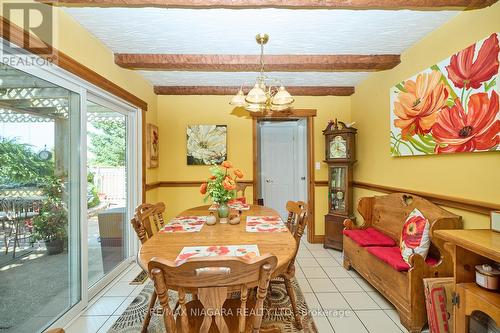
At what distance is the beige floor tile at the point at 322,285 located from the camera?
244 centimetres

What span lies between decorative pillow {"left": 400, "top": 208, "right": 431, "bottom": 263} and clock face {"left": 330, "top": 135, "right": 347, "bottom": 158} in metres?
1.52

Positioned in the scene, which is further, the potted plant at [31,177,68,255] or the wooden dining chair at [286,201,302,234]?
the wooden dining chair at [286,201,302,234]

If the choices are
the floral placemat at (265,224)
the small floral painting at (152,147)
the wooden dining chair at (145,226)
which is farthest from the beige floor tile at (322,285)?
the small floral painting at (152,147)

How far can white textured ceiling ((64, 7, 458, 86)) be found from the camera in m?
1.96

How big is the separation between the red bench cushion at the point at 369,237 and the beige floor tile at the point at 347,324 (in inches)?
28.7

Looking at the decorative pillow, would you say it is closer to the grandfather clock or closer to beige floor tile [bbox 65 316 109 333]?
the grandfather clock

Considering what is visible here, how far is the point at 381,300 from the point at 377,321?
348 mm

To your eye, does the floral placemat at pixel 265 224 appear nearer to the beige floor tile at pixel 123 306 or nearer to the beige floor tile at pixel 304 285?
the beige floor tile at pixel 304 285

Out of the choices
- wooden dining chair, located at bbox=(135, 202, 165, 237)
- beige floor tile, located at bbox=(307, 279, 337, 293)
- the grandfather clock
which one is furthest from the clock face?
wooden dining chair, located at bbox=(135, 202, 165, 237)

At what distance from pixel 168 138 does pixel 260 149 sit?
192 centimetres

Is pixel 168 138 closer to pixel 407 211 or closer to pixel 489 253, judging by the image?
pixel 407 211

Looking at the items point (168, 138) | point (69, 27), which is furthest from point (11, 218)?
point (168, 138)

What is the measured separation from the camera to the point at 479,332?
150 cm

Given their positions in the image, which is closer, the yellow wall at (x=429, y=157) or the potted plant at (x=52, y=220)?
the yellow wall at (x=429, y=157)
